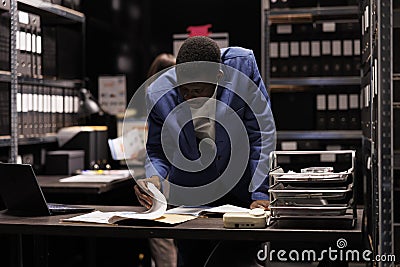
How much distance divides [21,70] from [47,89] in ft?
1.39

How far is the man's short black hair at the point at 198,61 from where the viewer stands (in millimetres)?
2596

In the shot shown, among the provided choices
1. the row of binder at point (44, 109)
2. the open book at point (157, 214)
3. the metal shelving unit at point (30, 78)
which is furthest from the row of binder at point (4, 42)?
the open book at point (157, 214)

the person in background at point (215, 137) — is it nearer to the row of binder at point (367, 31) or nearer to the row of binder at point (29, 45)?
the row of binder at point (367, 31)

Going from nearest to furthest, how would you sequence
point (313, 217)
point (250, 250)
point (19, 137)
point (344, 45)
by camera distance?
point (313, 217) < point (250, 250) < point (19, 137) < point (344, 45)

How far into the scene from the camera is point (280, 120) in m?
5.30

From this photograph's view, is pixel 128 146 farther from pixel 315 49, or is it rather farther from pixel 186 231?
pixel 186 231

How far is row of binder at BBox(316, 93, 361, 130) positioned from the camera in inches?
201

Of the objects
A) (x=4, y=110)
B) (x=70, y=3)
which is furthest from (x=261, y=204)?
(x=70, y=3)

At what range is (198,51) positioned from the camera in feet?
8.64

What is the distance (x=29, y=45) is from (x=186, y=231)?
2.53 m

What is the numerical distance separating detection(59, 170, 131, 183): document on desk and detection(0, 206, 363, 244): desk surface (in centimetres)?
173

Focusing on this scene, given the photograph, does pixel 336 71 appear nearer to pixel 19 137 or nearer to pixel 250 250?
pixel 19 137

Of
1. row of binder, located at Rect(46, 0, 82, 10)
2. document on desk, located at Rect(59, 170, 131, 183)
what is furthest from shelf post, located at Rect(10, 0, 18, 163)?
row of binder, located at Rect(46, 0, 82, 10)

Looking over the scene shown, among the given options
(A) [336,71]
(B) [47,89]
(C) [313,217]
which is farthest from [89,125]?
(C) [313,217]
